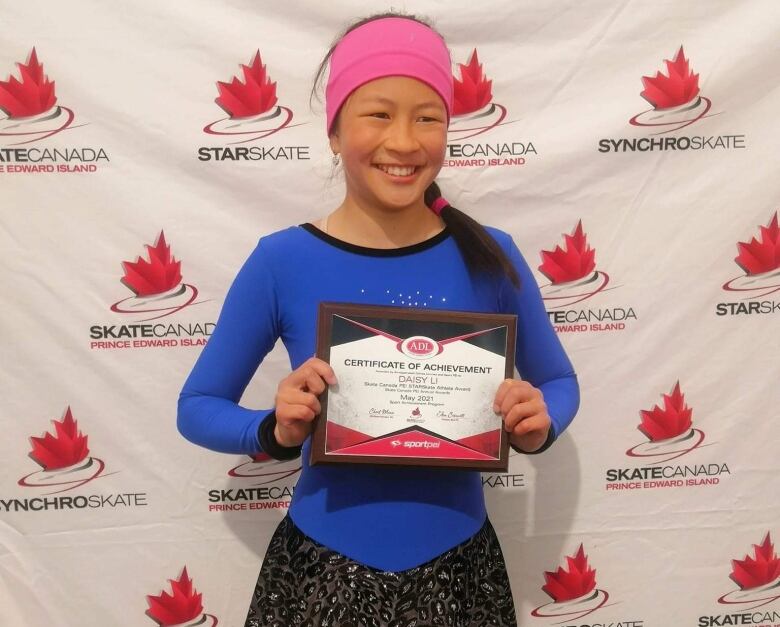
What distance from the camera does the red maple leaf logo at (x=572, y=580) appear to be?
5.65 feet

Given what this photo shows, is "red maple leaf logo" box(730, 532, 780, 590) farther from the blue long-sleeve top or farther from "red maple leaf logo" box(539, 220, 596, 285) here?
the blue long-sleeve top

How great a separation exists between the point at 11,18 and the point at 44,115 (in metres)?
0.20

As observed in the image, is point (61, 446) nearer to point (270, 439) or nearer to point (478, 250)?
point (270, 439)

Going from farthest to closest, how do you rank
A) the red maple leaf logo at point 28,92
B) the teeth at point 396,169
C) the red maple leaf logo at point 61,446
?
the red maple leaf logo at point 61,446, the red maple leaf logo at point 28,92, the teeth at point 396,169

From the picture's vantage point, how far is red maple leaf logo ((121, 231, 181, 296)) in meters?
1.55

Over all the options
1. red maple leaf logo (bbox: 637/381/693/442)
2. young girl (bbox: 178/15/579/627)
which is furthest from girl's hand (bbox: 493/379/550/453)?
red maple leaf logo (bbox: 637/381/693/442)

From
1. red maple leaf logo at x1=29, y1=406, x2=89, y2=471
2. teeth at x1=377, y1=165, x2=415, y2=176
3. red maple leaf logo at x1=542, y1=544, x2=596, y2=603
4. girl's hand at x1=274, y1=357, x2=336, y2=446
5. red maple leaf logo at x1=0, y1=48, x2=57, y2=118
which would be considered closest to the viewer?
girl's hand at x1=274, y1=357, x2=336, y2=446

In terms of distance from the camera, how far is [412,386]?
0.94 m

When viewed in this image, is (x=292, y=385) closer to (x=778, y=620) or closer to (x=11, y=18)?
(x=11, y=18)

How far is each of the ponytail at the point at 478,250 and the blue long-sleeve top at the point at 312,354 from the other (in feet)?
0.05

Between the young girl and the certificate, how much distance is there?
32 mm

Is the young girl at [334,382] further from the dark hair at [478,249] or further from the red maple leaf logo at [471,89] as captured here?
the red maple leaf logo at [471,89]

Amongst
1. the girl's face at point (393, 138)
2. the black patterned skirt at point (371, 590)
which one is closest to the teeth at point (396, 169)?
the girl's face at point (393, 138)

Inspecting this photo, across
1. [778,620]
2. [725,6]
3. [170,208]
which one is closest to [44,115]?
[170,208]
